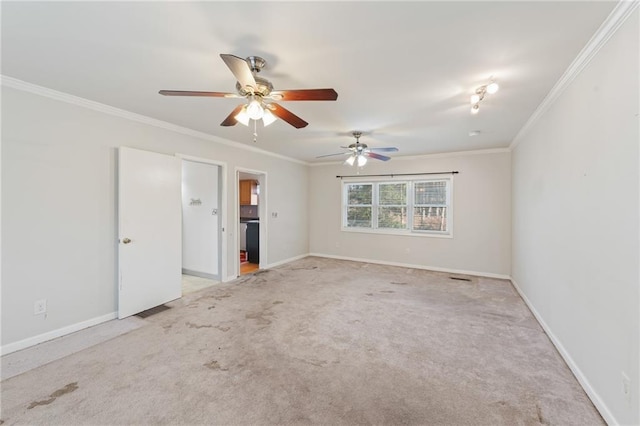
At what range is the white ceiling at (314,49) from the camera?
158cm

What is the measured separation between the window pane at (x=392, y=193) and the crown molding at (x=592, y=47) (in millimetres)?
3256

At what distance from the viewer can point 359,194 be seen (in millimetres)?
6742

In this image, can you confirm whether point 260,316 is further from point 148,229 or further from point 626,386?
point 626,386

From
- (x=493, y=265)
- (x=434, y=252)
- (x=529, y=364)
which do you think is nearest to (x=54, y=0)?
(x=529, y=364)

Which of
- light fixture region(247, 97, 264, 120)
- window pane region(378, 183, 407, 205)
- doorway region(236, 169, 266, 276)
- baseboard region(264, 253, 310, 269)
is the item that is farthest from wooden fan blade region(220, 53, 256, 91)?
window pane region(378, 183, 407, 205)

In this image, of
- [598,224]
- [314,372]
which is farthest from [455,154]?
[314,372]

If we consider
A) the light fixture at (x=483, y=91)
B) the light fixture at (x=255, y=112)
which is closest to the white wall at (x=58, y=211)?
the light fixture at (x=255, y=112)

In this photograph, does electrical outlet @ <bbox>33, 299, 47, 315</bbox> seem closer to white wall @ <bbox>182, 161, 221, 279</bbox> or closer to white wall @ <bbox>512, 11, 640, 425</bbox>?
white wall @ <bbox>182, 161, 221, 279</bbox>

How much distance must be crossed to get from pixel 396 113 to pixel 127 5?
8.81 feet

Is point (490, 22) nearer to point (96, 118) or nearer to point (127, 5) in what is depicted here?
point (127, 5)

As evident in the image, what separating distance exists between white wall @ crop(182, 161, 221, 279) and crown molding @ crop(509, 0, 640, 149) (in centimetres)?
464

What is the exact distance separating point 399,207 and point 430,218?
0.72 meters

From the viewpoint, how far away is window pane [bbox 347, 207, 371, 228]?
21.8 ft

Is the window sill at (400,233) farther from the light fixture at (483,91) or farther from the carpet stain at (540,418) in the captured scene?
the carpet stain at (540,418)
